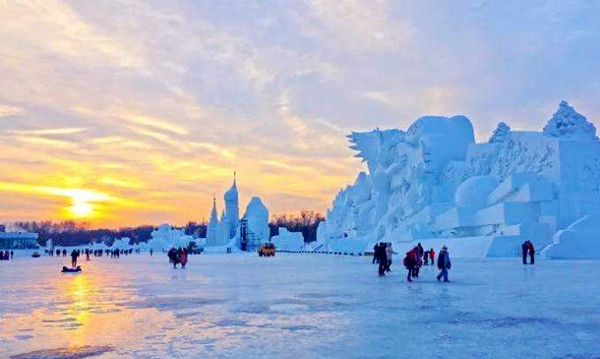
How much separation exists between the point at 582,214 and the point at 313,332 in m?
32.2

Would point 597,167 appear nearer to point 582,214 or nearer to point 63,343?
point 582,214

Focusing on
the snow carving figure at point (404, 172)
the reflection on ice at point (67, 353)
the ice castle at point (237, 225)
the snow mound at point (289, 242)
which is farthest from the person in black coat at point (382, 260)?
the ice castle at point (237, 225)

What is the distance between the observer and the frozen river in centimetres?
710

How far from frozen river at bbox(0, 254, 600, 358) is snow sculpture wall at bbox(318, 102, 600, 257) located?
21659 millimetres

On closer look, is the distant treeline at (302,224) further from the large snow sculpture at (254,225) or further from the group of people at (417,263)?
the group of people at (417,263)

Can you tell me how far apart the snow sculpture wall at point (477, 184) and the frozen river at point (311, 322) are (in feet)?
71.1

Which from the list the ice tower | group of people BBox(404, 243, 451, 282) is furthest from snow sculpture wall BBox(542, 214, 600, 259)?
the ice tower

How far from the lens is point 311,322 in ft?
30.3

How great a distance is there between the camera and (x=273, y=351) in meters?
6.96

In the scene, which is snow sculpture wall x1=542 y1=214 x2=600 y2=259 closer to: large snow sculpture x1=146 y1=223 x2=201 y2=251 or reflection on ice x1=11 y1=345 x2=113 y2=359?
reflection on ice x1=11 y1=345 x2=113 y2=359

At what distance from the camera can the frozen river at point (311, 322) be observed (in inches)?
Answer: 280

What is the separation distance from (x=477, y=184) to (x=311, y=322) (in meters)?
33.8

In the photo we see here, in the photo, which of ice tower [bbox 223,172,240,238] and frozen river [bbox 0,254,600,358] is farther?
ice tower [bbox 223,172,240,238]

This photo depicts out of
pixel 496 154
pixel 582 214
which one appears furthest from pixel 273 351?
pixel 496 154
